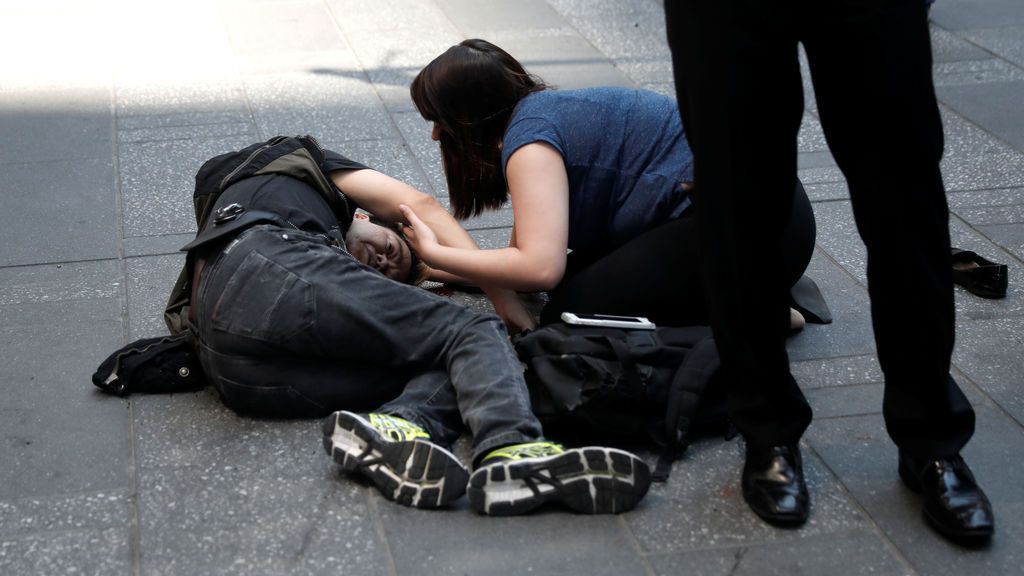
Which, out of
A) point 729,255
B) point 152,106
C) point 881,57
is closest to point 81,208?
point 152,106

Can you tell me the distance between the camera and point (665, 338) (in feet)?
10.2

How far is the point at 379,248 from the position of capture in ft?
→ 11.9

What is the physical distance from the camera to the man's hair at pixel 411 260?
3693mm

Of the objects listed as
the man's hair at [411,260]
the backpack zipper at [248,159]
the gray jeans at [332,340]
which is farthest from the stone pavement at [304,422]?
the man's hair at [411,260]

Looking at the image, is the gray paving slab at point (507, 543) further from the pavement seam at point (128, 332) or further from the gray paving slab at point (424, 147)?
the gray paving slab at point (424, 147)

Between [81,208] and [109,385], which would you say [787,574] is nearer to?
[109,385]

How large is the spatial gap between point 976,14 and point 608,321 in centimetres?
502

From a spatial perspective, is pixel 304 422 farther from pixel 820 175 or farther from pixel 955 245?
pixel 820 175

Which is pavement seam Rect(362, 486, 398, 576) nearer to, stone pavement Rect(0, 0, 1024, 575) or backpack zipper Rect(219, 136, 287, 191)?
stone pavement Rect(0, 0, 1024, 575)

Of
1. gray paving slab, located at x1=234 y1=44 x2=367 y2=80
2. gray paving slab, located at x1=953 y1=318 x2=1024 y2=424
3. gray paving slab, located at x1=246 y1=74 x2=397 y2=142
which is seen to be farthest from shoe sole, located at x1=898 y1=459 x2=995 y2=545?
gray paving slab, located at x1=234 y1=44 x2=367 y2=80

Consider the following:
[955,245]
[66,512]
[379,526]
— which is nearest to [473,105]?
[379,526]

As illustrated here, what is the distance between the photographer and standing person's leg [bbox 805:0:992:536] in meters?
2.36

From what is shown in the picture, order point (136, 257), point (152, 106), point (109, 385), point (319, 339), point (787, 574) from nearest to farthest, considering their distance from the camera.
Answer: point (787, 574)
point (319, 339)
point (109, 385)
point (136, 257)
point (152, 106)

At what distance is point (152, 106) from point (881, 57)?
13.5ft
